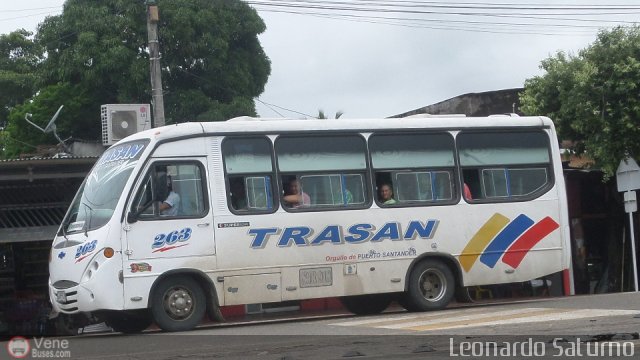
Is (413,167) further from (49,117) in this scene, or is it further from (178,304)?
(49,117)

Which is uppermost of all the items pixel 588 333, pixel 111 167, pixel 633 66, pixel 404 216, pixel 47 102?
pixel 47 102

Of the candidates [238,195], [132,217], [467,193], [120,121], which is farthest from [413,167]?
[120,121]

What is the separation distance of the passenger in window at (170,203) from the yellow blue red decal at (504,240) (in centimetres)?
460

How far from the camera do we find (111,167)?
573 inches

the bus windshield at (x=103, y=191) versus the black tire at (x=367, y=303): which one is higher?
the bus windshield at (x=103, y=191)

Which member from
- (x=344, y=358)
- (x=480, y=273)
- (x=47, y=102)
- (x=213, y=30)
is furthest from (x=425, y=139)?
(x=47, y=102)

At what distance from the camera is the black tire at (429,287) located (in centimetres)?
1577

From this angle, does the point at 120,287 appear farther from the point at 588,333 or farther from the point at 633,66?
the point at 633,66

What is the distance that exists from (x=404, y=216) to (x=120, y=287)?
4.51 meters

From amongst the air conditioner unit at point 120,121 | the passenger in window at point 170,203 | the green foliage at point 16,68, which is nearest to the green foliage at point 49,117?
the green foliage at point 16,68

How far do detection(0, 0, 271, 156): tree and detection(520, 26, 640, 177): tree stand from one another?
50.9 ft

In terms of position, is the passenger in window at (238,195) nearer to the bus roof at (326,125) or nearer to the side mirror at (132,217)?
the bus roof at (326,125)

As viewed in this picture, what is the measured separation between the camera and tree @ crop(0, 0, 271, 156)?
121 feet

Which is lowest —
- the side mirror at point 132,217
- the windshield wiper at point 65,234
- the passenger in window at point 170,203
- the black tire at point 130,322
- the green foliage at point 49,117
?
the black tire at point 130,322
